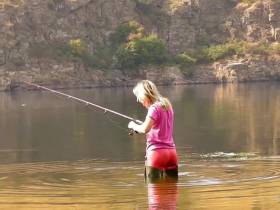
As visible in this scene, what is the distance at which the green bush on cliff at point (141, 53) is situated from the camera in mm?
122875

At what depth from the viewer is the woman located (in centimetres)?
1473

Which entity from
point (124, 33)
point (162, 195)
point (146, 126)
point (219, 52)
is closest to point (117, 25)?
point (124, 33)

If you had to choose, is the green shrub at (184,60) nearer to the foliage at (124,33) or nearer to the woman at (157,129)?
the foliage at (124,33)

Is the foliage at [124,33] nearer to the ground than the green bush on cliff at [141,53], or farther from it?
farther from it

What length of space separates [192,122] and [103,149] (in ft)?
46.9

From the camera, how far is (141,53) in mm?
124312

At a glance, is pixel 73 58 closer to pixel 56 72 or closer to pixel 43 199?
pixel 56 72

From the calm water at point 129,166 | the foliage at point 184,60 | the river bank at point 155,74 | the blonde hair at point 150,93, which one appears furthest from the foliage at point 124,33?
the blonde hair at point 150,93

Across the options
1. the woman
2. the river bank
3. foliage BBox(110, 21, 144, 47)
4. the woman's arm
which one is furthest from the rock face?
the woman's arm

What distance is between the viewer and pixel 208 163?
64.1ft

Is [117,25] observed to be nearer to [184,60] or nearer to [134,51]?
[134,51]

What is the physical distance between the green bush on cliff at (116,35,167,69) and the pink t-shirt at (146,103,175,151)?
108 m

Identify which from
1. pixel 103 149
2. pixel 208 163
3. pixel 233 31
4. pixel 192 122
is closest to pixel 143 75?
pixel 233 31

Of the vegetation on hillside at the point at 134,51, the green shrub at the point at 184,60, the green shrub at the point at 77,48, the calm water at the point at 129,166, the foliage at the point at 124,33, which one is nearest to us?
the calm water at the point at 129,166
